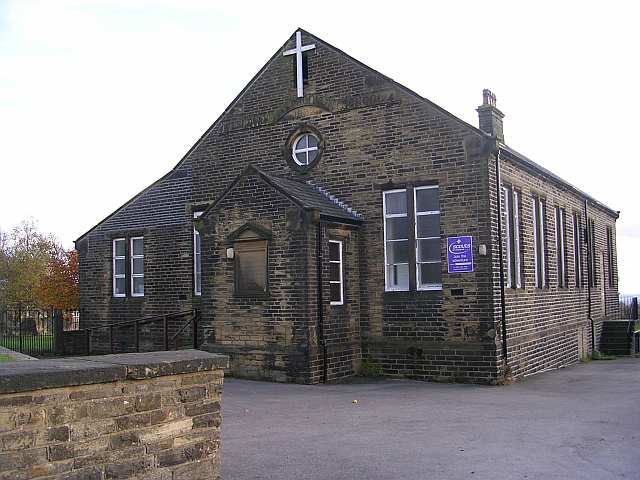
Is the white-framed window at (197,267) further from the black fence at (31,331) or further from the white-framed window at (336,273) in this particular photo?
the white-framed window at (336,273)

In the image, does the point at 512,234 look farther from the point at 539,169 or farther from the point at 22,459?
the point at 22,459

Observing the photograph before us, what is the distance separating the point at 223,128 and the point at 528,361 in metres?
9.53

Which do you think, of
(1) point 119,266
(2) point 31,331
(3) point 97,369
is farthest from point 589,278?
(3) point 97,369

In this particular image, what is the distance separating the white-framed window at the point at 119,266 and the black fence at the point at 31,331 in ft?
6.06

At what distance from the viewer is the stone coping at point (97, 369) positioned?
459 centimetres

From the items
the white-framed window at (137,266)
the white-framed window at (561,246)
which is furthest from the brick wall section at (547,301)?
the white-framed window at (137,266)

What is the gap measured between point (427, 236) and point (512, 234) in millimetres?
2220

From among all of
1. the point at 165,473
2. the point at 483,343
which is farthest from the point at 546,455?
the point at 483,343

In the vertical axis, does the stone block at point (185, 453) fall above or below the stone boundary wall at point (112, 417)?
below

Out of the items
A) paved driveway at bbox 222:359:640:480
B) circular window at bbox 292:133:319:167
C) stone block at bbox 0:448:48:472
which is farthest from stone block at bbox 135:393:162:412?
circular window at bbox 292:133:319:167

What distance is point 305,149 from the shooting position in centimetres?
1752

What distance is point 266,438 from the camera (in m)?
8.95

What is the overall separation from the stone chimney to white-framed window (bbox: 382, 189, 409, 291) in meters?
2.40

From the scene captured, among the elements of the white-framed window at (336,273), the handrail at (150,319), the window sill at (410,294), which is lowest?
the handrail at (150,319)
